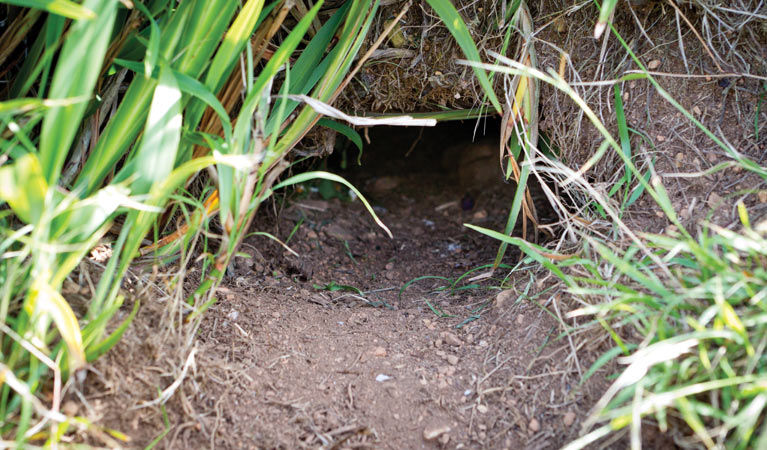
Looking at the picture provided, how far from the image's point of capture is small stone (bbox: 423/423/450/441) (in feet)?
3.81

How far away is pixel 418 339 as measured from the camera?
1.44 metres

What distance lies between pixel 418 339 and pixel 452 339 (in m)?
0.09

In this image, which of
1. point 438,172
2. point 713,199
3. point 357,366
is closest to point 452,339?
point 357,366

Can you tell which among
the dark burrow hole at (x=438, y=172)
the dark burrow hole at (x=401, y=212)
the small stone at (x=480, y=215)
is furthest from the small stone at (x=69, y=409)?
the small stone at (x=480, y=215)

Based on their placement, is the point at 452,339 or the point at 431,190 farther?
the point at 431,190

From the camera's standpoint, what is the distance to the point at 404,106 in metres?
1.84

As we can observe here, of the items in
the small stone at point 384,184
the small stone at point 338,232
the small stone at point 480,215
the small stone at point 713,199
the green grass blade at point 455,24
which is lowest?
the small stone at point 480,215

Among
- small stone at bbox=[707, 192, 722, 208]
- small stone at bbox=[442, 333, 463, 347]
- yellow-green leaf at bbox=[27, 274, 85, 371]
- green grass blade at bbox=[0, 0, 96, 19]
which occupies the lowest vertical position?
small stone at bbox=[442, 333, 463, 347]

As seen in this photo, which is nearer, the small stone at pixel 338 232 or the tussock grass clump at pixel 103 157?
the tussock grass clump at pixel 103 157

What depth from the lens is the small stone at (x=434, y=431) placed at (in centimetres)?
116

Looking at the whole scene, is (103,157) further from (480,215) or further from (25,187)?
(480,215)

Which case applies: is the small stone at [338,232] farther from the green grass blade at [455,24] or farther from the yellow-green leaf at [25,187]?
the yellow-green leaf at [25,187]

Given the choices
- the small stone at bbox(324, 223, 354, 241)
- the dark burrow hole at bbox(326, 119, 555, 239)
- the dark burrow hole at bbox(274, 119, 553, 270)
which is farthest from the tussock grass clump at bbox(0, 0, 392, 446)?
the dark burrow hole at bbox(326, 119, 555, 239)

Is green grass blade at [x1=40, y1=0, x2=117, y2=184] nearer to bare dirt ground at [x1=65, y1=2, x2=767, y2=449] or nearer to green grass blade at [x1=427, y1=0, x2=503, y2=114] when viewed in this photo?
bare dirt ground at [x1=65, y1=2, x2=767, y2=449]
